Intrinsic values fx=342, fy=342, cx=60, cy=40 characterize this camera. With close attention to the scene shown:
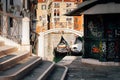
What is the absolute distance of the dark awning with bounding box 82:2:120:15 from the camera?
47.1ft

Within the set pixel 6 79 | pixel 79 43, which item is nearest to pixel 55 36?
pixel 79 43

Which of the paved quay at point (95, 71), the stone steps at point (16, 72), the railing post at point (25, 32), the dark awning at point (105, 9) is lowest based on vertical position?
the paved quay at point (95, 71)

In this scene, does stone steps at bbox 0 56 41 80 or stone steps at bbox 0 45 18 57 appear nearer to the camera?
stone steps at bbox 0 56 41 80

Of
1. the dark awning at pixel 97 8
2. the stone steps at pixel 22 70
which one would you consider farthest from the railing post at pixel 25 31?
the dark awning at pixel 97 8

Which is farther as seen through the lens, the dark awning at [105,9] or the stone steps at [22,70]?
the dark awning at [105,9]

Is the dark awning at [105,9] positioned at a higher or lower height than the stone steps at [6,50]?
higher

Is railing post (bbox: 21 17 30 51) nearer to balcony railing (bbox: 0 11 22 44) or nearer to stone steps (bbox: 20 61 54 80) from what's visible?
balcony railing (bbox: 0 11 22 44)

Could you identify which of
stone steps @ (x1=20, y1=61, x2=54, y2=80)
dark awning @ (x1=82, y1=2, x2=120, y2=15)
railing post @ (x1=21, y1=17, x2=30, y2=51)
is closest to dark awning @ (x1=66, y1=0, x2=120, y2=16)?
dark awning @ (x1=82, y1=2, x2=120, y2=15)

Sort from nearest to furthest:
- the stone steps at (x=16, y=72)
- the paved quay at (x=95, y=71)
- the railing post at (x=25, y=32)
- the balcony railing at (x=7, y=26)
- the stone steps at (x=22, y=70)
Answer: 1. the stone steps at (x=16, y=72)
2. the stone steps at (x=22, y=70)
3. the paved quay at (x=95, y=71)
4. the railing post at (x=25, y=32)
5. the balcony railing at (x=7, y=26)

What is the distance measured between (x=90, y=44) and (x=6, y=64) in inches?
298

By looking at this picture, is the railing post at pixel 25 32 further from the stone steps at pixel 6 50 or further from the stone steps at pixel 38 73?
the stone steps at pixel 38 73

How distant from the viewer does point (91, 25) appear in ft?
52.0

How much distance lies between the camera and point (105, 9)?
14.6m

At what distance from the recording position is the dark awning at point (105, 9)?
1435 centimetres
